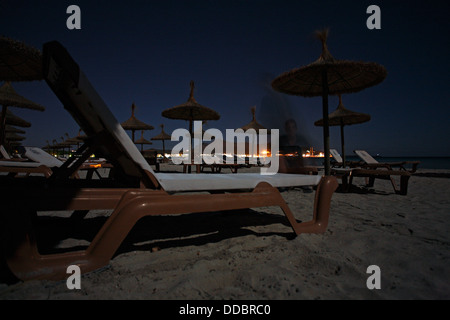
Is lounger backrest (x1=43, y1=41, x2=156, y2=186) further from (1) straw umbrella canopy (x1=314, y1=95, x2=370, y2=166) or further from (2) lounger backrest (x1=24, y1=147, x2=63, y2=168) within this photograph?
(1) straw umbrella canopy (x1=314, y1=95, x2=370, y2=166)

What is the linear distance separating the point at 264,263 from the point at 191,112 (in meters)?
7.29

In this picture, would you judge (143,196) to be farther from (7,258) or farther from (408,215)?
(408,215)

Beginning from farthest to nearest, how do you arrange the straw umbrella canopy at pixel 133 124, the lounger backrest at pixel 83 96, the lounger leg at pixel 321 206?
the straw umbrella canopy at pixel 133 124 < the lounger leg at pixel 321 206 < the lounger backrest at pixel 83 96

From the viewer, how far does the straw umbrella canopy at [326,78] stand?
13.8ft

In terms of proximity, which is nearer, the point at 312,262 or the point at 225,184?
the point at 312,262

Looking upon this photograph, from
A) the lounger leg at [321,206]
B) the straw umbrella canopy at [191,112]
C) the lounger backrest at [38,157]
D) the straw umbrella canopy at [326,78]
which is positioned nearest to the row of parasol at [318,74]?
the straw umbrella canopy at [326,78]

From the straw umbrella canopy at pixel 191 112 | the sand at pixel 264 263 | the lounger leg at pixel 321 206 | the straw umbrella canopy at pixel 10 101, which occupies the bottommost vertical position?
the sand at pixel 264 263

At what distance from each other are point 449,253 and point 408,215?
133cm

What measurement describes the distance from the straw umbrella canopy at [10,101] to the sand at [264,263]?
26.1ft

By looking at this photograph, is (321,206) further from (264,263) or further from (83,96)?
(83,96)

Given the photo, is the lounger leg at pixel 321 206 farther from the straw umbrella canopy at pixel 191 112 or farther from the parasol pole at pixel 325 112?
the straw umbrella canopy at pixel 191 112

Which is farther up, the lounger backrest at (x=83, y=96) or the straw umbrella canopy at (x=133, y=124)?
the straw umbrella canopy at (x=133, y=124)
